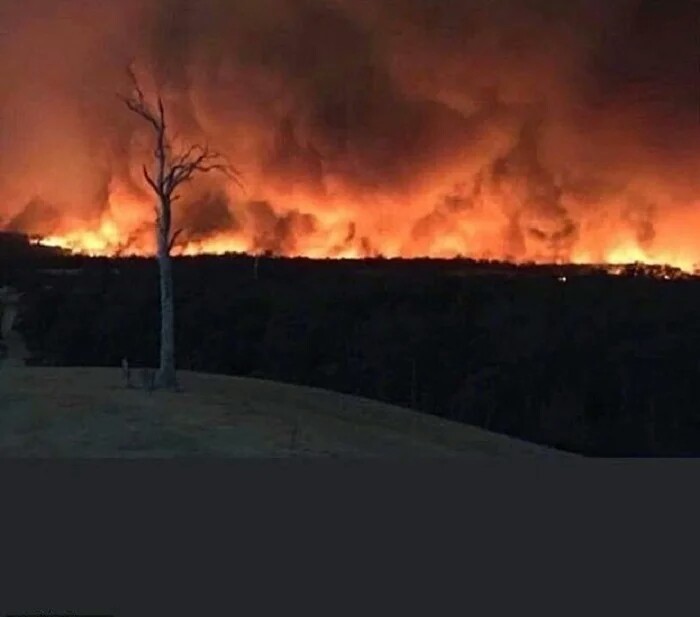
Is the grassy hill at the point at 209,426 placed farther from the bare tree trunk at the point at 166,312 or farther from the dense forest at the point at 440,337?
the dense forest at the point at 440,337

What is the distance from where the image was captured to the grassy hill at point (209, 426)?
557 inches

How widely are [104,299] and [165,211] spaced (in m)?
17.7

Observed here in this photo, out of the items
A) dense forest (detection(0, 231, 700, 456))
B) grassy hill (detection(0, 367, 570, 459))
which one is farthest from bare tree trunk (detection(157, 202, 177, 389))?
dense forest (detection(0, 231, 700, 456))

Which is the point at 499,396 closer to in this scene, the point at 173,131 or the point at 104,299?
the point at 104,299

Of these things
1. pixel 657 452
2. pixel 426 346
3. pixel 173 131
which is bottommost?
pixel 657 452

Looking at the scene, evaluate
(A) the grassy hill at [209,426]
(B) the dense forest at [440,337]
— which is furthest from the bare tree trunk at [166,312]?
(B) the dense forest at [440,337]

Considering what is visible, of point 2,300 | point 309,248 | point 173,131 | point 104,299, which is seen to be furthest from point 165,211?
point 309,248

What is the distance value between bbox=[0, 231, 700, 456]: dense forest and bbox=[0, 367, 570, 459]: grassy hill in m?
7.14

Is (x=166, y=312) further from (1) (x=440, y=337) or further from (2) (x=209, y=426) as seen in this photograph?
(1) (x=440, y=337)

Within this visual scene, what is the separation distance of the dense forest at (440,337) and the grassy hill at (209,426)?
7140 millimetres

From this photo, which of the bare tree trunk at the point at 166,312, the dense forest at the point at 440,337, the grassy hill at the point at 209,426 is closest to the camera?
the grassy hill at the point at 209,426

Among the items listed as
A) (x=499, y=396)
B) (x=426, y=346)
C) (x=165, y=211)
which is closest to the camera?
(x=165, y=211)

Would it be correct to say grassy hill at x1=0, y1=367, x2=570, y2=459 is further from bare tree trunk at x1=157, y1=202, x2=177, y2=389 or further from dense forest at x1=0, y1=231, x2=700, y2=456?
dense forest at x1=0, y1=231, x2=700, y2=456

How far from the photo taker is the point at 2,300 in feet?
124
